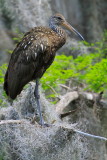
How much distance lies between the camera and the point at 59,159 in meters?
4.54

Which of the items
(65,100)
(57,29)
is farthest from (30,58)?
(65,100)

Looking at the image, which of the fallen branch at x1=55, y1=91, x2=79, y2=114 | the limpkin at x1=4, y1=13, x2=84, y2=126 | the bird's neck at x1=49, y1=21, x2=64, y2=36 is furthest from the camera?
the fallen branch at x1=55, y1=91, x2=79, y2=114

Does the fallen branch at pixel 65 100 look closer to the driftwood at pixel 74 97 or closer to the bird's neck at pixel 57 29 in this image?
the driftwood at pixel 74 97

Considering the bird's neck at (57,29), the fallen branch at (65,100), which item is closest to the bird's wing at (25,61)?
the bird's neck at (57,29)

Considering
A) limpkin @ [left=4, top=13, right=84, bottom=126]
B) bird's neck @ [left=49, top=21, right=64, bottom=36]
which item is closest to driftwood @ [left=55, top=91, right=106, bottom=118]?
limpkin @ [left=4, top=13, right=84, bottom=126]

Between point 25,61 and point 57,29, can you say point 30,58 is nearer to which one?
point 25,61

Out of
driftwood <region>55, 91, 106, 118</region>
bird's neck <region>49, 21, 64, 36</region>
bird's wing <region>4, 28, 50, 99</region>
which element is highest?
bird's neck <region>49, 21, 64, 36</region>

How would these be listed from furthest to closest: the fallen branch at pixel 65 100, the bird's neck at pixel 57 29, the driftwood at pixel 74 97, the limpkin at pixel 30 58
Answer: the driftwood at pixel 74 97 → the fallen branch at pixel 65 100 → the bird's neck at pixel 57 29 → the limpkin at pixel 30 58

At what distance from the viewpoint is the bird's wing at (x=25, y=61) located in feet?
16.4

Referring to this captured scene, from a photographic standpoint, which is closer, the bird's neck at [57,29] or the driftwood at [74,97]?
the bird's neck at [57,29]

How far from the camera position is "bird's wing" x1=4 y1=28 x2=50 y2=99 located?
500 cm

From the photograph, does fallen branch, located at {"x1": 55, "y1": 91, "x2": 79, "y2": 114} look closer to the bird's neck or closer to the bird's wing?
the bird's wing

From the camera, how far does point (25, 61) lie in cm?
507

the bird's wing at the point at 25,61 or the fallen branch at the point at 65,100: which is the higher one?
the bird's wing at the point at 25,61
